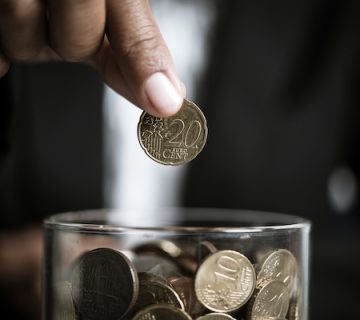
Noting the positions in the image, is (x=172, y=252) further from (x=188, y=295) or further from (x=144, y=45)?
(x=144, y=45)

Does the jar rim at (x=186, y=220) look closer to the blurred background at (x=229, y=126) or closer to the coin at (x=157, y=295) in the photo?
the coin at (x=157, y=295)

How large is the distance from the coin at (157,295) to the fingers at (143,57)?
Answer: 0.61 feet

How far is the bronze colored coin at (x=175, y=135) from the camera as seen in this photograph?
696mm

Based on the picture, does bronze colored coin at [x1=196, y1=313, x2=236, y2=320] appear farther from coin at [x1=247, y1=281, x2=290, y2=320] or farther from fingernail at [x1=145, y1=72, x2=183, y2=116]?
fingernail at [x1=145, y1=72, x2=183, y2=116]

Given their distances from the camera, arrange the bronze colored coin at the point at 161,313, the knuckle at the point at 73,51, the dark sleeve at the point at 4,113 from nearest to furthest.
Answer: the bronze colored coin at the point at 161,313 → the knuckle at the point at 73,51 → the dark sleeve at the point at 4,113

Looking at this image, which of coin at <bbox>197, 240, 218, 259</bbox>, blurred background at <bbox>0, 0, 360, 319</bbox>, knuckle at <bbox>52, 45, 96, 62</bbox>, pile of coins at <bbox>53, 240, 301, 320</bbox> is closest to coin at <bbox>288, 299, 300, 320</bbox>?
pile of coins at <bbox>53, 240, 301, 320</bbox>

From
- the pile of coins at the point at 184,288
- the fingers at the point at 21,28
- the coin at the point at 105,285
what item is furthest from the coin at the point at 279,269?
the fingers at the point at 21,28

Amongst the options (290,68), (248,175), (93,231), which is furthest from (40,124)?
(93,231)

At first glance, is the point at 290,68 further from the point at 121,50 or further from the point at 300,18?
the point at 121,50

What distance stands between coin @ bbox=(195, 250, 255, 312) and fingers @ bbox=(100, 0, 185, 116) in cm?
17

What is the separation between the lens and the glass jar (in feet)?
1.91

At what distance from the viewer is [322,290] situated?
166 centimetres

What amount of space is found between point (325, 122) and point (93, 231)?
66.1 inches

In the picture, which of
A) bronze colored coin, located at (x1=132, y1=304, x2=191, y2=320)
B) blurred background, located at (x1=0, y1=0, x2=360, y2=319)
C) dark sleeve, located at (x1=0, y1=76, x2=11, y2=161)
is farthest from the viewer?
blurred background, located at (x1=0, y1=0, x2=360, y2=319)
